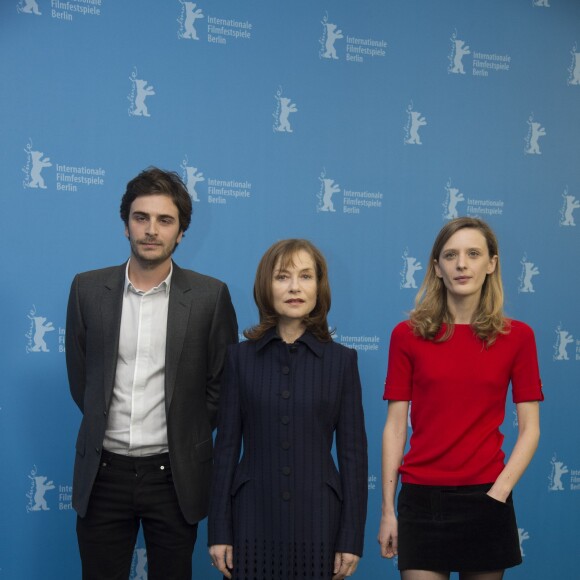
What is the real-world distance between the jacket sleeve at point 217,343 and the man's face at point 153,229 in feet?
0.76

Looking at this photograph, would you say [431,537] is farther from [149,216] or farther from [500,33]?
[500,33]

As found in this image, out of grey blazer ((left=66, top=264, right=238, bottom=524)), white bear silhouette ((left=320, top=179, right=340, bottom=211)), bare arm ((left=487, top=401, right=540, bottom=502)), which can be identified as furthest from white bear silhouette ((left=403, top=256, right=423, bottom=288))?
bare arm ((left=487, top=401, right=540, bottom=502))

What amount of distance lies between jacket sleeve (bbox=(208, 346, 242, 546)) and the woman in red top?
18.4 inches

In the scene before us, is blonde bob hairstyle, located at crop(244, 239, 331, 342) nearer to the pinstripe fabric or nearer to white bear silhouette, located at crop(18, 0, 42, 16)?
the pinstripe fabric

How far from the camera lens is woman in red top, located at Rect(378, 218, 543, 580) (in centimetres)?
203

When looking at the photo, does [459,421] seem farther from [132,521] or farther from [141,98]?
[141,98]

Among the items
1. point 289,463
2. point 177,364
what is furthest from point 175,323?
point 289,463

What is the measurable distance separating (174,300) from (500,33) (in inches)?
98.1

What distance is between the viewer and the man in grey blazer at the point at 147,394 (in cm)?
223

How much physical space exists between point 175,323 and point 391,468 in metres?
0.79

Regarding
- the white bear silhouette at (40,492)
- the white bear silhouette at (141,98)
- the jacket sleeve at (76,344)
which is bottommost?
the white bear silhouette at (40,492)

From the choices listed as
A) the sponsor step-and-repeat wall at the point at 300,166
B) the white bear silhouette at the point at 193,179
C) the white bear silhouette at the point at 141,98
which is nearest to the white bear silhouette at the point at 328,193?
the sponsor step-and-repeat wall at the point at 300,166

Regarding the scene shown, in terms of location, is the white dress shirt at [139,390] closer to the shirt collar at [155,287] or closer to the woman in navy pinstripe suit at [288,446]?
the shirt collar at [155,287]

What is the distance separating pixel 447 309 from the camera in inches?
86.6
